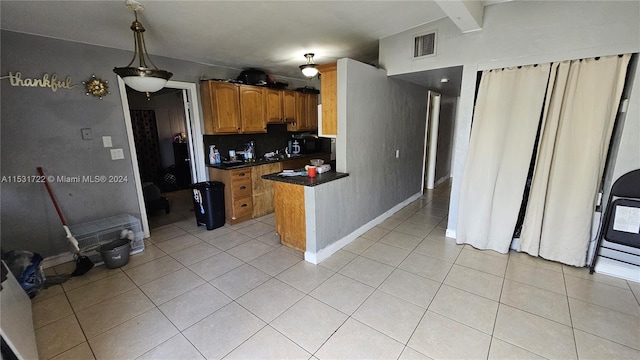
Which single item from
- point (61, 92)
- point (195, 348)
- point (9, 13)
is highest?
point (9, 13)

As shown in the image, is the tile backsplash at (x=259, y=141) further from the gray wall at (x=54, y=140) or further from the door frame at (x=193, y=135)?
the gray wall at (x=54, y=140)

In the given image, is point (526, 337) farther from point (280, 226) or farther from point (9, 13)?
point (9, 13)

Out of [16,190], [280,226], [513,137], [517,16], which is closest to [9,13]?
[16,190]

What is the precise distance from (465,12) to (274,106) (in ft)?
10.9

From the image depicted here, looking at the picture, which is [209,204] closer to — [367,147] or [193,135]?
[193,135]

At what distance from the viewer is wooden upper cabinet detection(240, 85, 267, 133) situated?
429 centimetres

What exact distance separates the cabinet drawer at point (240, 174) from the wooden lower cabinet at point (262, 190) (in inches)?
2.9

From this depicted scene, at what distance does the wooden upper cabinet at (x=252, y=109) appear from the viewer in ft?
14.1

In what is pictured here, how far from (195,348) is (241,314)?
0.38 m

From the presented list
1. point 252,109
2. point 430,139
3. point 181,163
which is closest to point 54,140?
point 252,109

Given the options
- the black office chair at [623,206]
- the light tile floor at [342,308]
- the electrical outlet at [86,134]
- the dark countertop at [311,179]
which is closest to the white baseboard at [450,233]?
the light tile floor at [342,308]

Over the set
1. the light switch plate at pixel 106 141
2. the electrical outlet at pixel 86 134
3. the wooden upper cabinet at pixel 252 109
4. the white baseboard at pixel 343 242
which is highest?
the wooden upper cabinet at pixel 252 109

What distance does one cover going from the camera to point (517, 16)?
2.41 metres

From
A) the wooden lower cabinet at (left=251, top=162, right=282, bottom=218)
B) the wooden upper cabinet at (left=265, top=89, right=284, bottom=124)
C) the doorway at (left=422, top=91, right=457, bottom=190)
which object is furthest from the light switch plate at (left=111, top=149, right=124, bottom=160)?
the doorway at (left=422, top=91, right=457, bottom=190)
